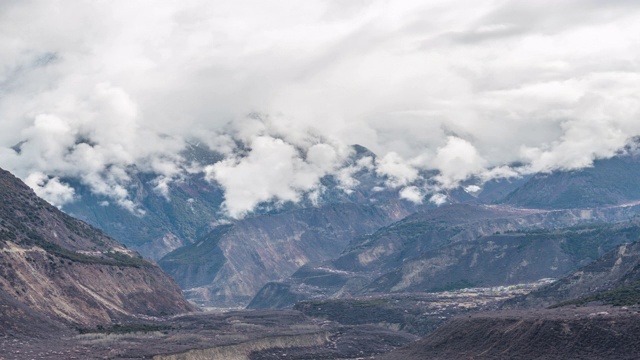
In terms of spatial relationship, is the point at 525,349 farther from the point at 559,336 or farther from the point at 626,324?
the point at 626,324

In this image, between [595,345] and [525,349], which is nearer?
[595,345]

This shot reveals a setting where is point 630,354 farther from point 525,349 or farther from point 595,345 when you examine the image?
point 525,349

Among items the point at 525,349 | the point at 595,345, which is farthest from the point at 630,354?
the point at 525,349

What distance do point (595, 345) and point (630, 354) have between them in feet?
34.5

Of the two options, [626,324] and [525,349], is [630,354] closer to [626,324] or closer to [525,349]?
[626,324]

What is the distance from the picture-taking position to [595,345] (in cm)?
18750

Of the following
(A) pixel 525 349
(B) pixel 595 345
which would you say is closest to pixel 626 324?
(B) pixel 595 345

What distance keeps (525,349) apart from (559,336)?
26.4ft

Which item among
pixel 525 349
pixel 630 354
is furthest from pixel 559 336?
pixel 630 354

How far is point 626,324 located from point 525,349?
23.0m

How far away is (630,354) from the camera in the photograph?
17775 centimetres

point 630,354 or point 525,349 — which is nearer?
point 630,354

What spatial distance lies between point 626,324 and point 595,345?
323 inches

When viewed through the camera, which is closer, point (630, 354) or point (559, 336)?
point (630, 354)
